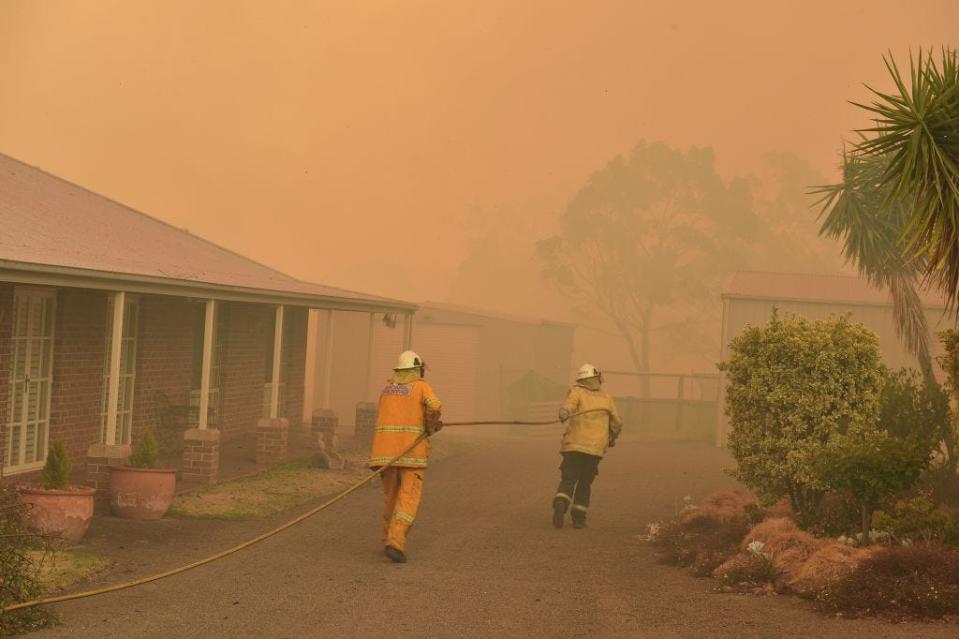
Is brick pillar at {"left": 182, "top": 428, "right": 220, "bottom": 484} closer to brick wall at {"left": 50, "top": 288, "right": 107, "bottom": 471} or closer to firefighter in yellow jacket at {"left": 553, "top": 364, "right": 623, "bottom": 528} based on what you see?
brick wall at {"left": 50, "top": 288, "right": 107, "bottom": 471}

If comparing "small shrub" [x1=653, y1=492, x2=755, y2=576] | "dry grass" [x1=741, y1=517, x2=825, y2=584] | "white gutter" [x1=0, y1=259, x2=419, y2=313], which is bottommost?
"small shrub" [x1=653, y1=492, x2=755, y2=576]

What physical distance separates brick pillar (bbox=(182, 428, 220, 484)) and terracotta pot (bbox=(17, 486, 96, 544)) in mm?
3987

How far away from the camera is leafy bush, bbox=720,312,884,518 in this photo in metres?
11.5

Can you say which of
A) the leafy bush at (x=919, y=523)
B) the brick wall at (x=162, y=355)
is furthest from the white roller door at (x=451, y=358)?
the leafy bush at (x=919, y=523)

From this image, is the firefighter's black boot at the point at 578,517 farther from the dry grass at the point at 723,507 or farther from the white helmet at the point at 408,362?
the white helmet at the point at 408,362

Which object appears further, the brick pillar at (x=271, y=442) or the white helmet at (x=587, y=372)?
the brick pillar at (x=271, y=442)

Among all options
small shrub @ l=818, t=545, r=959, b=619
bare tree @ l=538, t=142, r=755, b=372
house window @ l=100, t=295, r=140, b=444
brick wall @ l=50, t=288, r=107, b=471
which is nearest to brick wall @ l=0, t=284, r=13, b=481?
brick wall @ l=50, t=288, r=107, b=471

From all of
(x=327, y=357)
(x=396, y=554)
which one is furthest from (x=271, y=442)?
(x=396, y=554)

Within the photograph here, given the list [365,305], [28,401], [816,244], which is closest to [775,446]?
[28,401]

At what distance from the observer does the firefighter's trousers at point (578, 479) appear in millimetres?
13320

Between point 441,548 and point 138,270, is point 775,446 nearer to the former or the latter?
point 441,548

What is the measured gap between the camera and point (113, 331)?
13414 mm

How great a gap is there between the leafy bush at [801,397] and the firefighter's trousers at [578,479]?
1948mm

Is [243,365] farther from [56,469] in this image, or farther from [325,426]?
→ [56,469]
